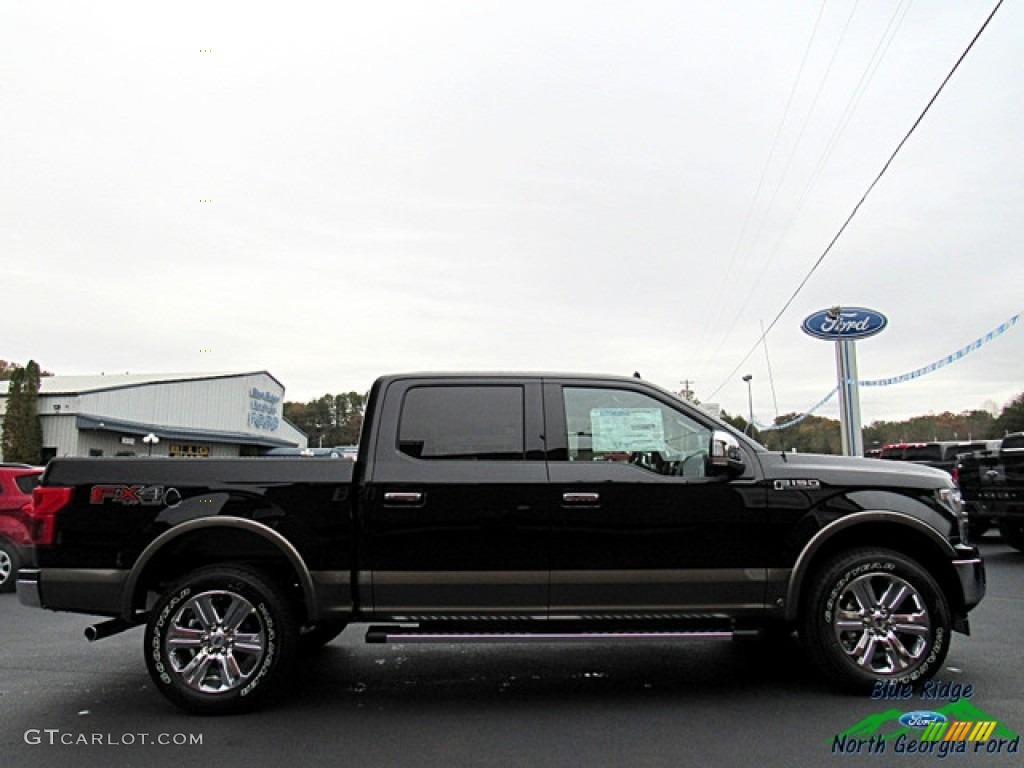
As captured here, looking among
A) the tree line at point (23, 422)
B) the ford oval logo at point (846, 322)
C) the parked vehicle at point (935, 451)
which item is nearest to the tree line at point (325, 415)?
the tree line at point (23, 422)

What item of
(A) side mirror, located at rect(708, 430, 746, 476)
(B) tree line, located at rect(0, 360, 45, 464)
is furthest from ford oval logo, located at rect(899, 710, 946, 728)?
(B) tree line, located at rect(0, 360, 45, 464)

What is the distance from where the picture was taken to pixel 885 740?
419 centimetres

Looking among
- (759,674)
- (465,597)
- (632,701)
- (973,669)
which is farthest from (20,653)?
(973,669)

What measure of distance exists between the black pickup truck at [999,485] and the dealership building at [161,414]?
25015 millimetres

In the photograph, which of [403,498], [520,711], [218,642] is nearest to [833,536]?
[520,711]

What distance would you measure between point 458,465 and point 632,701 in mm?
1842

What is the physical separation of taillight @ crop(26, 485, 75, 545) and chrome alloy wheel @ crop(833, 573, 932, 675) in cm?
487

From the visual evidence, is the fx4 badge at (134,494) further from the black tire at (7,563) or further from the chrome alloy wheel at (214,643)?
the black tire at (7,563)

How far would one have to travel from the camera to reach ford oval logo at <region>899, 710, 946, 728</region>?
441cm

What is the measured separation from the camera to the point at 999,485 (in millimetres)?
11258

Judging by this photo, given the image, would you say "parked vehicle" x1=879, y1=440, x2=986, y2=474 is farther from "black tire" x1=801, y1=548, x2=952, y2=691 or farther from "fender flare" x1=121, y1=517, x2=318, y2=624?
"fender flare" x1=121, y1=517, x2=318, y2=624

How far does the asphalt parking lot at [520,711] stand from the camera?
4066mm

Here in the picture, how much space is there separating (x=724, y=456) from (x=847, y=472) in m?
0.88

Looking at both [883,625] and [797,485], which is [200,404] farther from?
[883,625]
